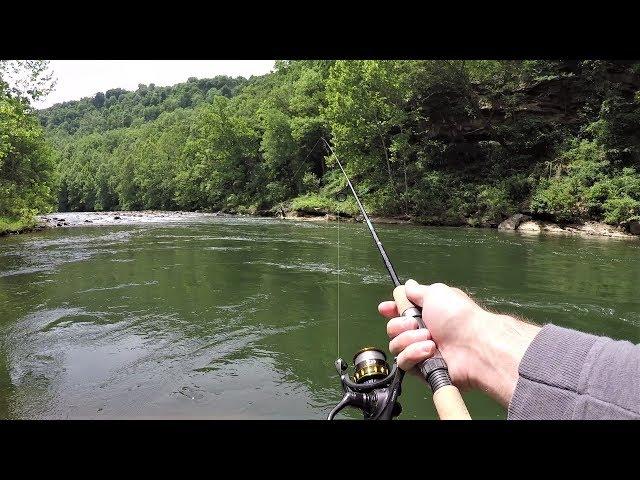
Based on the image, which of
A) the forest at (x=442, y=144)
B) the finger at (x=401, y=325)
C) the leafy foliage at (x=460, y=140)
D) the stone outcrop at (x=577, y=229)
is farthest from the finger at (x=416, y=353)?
the leafy foliage at (x=460, y=140)

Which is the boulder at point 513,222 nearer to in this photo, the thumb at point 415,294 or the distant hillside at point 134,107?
the thumb at point 415,294

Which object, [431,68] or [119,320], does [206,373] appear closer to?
[119,320]

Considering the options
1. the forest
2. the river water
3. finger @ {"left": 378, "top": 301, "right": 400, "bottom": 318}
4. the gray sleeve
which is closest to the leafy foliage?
the forest

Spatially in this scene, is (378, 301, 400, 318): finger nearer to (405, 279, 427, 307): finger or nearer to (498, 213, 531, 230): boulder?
(405, 279, 427, 307): finger

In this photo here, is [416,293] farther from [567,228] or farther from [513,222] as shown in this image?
[513,222]

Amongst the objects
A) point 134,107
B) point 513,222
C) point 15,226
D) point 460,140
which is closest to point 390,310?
point 513,222

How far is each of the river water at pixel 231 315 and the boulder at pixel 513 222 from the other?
796 centimetres

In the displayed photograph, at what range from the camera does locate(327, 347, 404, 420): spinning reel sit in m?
1.58

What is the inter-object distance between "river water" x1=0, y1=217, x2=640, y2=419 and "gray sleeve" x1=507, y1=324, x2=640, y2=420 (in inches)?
142

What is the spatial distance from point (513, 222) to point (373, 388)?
938 inches

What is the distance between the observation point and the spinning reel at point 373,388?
Answer: 1.58 meters

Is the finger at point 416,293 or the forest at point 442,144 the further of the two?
the forest at point 442,144

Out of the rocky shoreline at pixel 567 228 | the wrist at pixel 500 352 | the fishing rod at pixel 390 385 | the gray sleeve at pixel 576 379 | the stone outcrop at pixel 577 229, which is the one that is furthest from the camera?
the stone outcrop at pixel 577 229
